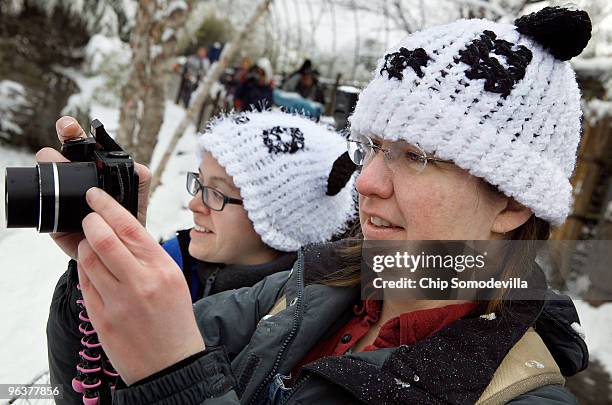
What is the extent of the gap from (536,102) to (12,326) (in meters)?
2.14

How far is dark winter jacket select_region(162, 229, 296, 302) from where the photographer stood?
2.09 meters

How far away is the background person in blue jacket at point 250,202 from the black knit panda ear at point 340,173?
2.6 inches

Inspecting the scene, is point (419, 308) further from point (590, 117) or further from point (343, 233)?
point (590, 117)

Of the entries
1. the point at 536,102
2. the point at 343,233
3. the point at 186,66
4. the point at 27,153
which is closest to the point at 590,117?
the point at 343,233

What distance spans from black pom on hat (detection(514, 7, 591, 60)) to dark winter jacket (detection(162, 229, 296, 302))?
4.05 feet

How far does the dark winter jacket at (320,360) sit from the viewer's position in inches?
35.9

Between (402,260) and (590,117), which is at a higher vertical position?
(402,260)

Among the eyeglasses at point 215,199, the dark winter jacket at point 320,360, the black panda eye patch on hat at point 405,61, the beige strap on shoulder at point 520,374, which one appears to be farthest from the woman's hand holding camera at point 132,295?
the eyeglasses at point 215,199

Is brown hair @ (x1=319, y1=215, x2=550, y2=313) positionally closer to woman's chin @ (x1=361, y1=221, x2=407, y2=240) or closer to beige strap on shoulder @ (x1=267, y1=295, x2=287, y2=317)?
woman's chin @ (x1=361, y1=221, x2=407, y2=240)

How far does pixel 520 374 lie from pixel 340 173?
1261 mm

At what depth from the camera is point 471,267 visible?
4.32 ft

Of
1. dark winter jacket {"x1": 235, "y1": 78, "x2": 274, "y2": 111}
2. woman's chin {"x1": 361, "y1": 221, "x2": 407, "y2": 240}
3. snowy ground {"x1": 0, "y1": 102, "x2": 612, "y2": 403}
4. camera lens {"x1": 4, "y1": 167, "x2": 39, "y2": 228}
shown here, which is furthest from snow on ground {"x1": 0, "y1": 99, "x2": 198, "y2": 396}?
dark winter jacket {"x1": 235, "y1": 78, "x2": 274, "y2": 111}

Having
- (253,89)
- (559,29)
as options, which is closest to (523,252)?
(559,29)

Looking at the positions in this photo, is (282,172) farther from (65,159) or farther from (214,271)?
(65,159)
